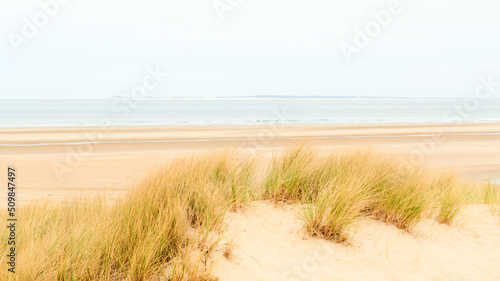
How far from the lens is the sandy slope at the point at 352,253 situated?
4.51 meters

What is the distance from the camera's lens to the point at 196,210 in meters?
4.86

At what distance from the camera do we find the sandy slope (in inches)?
178

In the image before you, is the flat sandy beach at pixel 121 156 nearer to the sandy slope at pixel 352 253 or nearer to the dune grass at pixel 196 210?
the dune grass at pixel 196 210

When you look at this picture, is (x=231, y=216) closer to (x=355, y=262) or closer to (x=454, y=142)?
(x=355, y=262)

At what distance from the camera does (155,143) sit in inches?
832

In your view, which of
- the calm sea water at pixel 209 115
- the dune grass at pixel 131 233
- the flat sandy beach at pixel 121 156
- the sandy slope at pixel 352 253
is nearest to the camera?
the dune grass at pixel 131 233

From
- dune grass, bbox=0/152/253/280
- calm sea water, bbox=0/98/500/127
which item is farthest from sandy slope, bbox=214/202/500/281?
calm sea water, bbox=0/98/500/127

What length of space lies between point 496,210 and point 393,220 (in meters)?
2.88

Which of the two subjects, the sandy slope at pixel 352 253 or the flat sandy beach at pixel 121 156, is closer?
the sandy slope at pixel 352 253

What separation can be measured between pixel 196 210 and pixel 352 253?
1878 millimetres

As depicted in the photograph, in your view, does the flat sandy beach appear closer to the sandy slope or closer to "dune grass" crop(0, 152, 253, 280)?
the sandy slope

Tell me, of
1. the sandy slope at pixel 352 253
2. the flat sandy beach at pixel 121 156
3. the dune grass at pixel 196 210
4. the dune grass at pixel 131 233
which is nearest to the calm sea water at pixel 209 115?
the flat sandy beach at pixel 121 156

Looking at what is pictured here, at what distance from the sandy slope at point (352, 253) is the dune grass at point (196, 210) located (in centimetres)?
19

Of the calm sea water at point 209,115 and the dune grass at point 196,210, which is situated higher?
the dune grass at point 196,210
